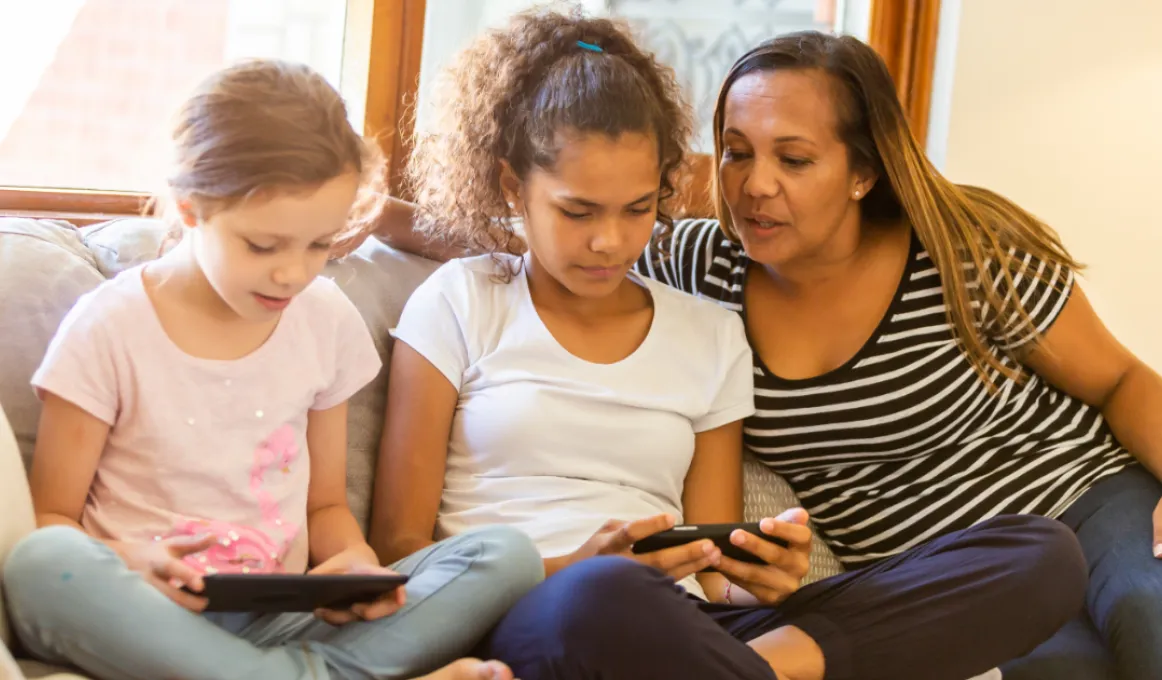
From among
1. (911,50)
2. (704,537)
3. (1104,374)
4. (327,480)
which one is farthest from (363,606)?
(911,50)

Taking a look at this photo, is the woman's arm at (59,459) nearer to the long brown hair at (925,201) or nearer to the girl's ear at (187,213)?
the girl's ear at (187,213)

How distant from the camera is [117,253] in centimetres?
142

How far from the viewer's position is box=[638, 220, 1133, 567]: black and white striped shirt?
5.21 ft

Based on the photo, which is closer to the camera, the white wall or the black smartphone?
the black smartphone

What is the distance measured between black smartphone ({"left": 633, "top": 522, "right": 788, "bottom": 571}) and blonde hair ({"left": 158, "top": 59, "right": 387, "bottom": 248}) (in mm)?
489

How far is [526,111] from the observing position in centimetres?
144

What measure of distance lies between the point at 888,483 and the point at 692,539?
1.60ft

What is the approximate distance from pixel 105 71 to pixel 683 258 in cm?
97

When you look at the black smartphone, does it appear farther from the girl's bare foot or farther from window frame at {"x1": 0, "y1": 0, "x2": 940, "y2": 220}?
window frame at {"x1": 0, "y1": 0, "x2": 940, "y2": 220}

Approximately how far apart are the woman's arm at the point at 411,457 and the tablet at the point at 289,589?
0.27 m

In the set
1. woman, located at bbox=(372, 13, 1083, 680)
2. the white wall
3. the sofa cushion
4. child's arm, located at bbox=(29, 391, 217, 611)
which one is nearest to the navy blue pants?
woman, located at bbox=(372, 13, 1083, 680)

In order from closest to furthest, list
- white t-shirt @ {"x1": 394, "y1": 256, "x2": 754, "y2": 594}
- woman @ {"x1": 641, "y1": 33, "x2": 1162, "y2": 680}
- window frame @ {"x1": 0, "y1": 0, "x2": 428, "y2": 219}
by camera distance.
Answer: white t-shirt @ {"x1": 394, "y1": 256, "x2": 754, "y2": 594}
woman @ {"x1": 641, "y1": 33, "x2": 1162, "y2": 680}
window frame @ {"x1": 0, "y1": 0, "x2": 428, "y2": 219}

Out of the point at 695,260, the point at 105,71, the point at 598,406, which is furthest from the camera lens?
the point at 105,71

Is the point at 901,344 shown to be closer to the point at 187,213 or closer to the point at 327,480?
the point at 327,480
